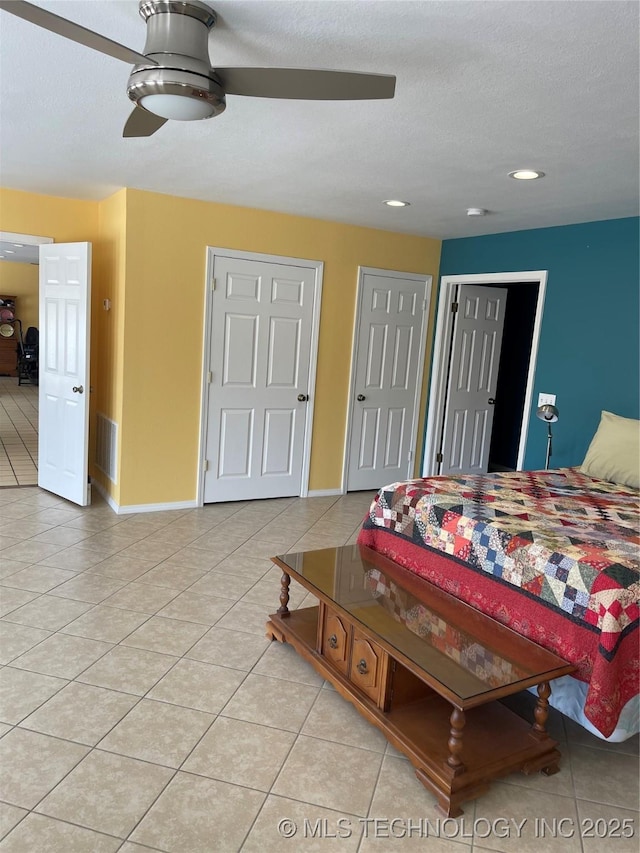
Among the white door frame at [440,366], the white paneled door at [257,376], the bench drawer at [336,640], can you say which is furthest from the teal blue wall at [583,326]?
the bench drawer at [336,640]

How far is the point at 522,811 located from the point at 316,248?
4212mm

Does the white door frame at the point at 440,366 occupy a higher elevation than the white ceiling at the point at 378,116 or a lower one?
lower

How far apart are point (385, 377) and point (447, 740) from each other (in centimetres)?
386

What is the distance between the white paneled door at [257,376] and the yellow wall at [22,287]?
9232 mm

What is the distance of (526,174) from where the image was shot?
10.8 feet

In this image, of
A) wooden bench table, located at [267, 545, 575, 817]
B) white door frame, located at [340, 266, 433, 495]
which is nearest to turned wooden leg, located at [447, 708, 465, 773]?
wooden bench table, located at [267, 545, 575, 817]

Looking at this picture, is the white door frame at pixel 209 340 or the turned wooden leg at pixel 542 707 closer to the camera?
the turned wooden leg at pixel 542 707

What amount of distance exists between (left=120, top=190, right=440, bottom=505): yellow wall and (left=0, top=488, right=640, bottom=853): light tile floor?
136 cm

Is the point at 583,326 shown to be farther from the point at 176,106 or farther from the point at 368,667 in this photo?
the point at 176,106

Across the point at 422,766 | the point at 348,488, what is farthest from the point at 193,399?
the point at 422,766

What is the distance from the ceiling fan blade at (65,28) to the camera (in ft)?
4.55

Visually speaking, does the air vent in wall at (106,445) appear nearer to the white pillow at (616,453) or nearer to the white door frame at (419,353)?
the white door frame at (419,353)

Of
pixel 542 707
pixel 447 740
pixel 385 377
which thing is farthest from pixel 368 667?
pixel 385 377

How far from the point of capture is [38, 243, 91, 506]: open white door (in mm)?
4551
